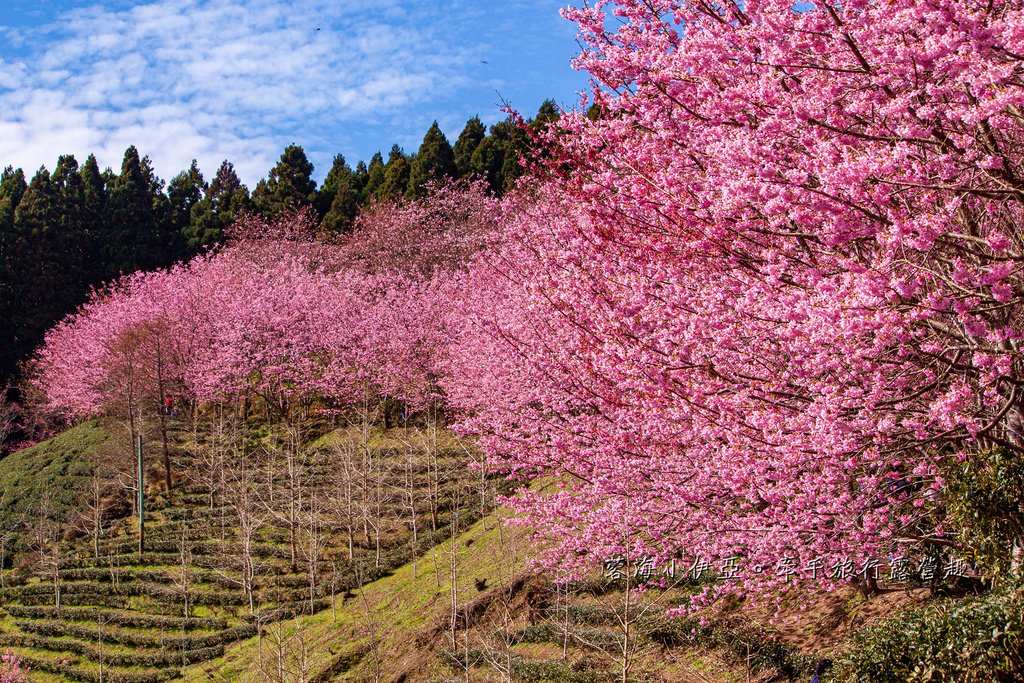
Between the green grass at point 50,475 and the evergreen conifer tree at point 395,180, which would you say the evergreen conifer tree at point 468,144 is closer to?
the evergreen conifer tree at point 395,180

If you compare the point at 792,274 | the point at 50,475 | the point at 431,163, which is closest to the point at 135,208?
the point at 431,163

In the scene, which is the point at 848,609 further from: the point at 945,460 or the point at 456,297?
the point at 456,297

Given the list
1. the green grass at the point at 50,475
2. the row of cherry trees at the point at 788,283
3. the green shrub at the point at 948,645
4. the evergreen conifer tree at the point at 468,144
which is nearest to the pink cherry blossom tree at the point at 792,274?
the row of cherry trees at the point at 788,283

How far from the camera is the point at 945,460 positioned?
7.52m

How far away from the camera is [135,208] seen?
185 feet

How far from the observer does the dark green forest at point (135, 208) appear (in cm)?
4925

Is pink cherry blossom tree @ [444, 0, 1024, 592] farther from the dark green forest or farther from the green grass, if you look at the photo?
the dark green forest

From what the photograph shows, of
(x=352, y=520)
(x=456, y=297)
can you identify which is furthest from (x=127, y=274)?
(x=352, y=520)

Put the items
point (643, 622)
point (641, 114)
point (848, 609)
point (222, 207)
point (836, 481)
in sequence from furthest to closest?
point (222, 207), point (643, 622), point (848, 609), point (641, 114), point (836, 481)

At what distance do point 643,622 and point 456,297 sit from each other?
74.1ft

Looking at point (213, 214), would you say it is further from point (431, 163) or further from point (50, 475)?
point (50, 475)

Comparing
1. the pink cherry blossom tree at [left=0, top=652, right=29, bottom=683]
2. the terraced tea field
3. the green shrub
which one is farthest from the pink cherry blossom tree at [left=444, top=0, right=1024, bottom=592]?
the pink cherry blossom tree at [left=0, top=652, right=29, bottom=683]

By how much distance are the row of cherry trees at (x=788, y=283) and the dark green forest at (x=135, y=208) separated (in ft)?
119

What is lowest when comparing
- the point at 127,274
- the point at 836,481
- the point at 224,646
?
the point at 224,646
